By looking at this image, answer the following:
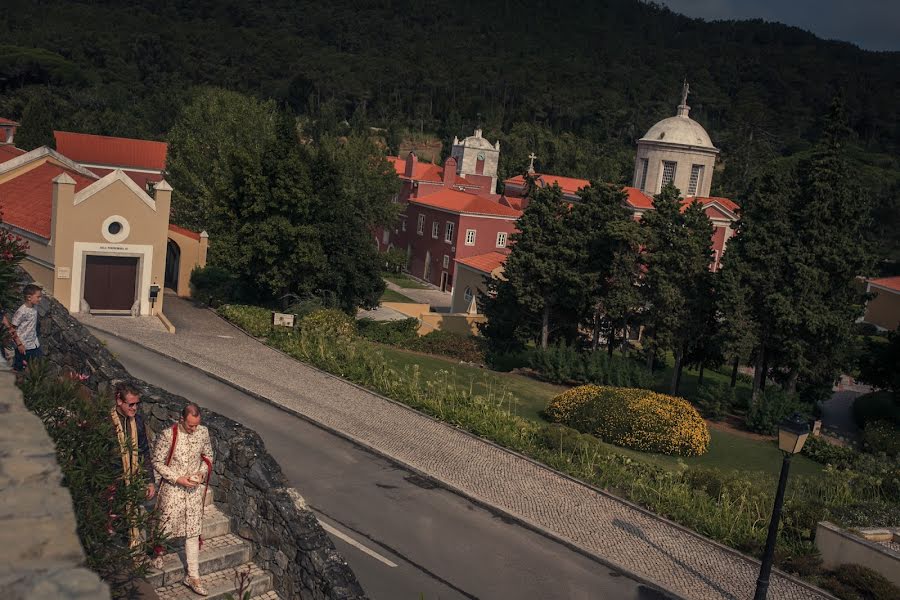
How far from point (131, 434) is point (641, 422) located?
18879 mm

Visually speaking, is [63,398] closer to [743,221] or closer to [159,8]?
[743,221]

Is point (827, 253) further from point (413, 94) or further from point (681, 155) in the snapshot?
point (413, 94)

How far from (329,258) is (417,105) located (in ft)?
390

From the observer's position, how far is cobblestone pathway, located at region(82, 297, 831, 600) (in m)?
15.4

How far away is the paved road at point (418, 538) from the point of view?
1363 centimetres

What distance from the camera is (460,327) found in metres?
43.5

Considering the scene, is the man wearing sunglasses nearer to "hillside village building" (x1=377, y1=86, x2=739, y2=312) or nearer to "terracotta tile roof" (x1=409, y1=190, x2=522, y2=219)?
"hillside village building" (x1=377, y1=86, x2=739, y2=312)

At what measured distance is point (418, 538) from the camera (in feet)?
49.8

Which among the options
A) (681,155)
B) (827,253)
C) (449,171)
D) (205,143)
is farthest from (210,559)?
(449,171)

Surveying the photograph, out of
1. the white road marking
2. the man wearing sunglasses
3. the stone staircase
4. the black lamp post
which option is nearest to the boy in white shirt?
the man wearing sunglasses

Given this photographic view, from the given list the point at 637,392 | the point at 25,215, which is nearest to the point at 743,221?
the point at 637,392

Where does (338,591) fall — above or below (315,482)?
above

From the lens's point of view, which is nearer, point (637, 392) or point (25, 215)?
point (637, 392)

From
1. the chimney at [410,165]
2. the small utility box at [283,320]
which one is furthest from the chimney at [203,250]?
the chimney at [410,165]
